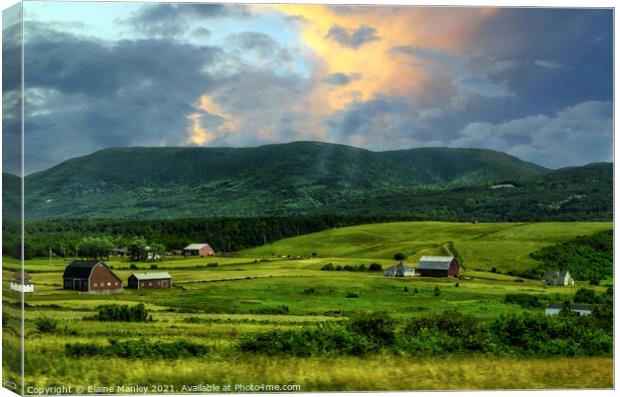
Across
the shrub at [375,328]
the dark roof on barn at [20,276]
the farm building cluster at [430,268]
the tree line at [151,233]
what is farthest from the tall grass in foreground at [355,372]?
the tree line at [151,233]

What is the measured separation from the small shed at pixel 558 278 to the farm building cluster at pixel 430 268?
2020mm

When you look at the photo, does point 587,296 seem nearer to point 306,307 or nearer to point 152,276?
point 306,307

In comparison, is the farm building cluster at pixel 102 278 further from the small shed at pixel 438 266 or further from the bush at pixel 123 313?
the small shed at pixel 438 266

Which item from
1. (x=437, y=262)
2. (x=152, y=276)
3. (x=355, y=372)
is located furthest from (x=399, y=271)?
(x=152, y=276)

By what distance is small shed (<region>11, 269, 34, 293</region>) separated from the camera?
19375 millimetres

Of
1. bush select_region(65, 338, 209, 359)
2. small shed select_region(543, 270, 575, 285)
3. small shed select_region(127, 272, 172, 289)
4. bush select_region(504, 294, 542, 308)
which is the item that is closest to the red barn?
small shed select_region(127, 272, 172, 289)

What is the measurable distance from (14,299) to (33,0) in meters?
5.87

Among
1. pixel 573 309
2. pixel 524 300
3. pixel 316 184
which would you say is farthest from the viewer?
pixel 316 184

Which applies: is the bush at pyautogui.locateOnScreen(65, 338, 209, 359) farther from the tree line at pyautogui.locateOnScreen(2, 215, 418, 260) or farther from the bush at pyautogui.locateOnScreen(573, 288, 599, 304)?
the bush at pyautogui.locateOnScreen(573, 288, 599, 304)

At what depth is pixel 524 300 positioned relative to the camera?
72.0 ft

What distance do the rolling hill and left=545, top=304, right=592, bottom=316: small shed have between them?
2050mm

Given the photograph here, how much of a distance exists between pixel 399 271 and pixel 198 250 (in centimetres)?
444

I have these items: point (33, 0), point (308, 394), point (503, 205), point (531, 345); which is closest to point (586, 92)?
point (503, 205)

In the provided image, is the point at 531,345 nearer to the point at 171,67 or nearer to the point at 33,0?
the point at 171,67
